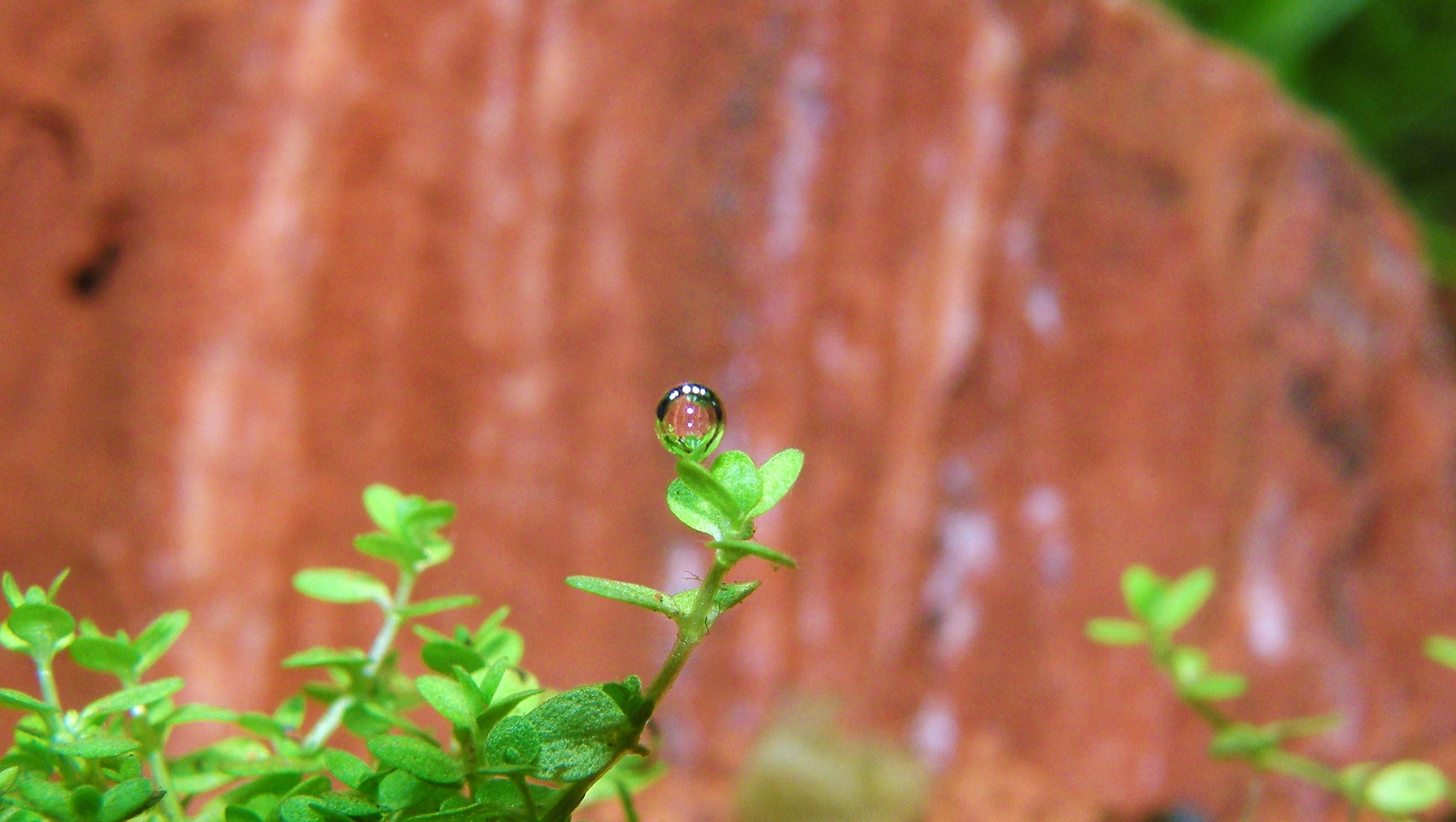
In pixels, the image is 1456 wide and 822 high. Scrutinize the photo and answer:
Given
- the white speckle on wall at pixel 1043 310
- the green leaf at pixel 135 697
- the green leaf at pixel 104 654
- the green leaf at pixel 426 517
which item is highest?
the white speckle on wall at pixel 1043 310

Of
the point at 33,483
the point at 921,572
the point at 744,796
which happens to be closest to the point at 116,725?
the point at 33,483

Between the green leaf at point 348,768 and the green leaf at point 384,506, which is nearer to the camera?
the green leaf at point 348,768

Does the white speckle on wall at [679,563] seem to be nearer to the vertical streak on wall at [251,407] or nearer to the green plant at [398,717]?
the vertical streak on wall at [251,407]

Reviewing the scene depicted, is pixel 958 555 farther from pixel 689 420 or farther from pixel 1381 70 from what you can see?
pixel 1381 70

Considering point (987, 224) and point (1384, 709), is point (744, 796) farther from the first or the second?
point (1384, 709)

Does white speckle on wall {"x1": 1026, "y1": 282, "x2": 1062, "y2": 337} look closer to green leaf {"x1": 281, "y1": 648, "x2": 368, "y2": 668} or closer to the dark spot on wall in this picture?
the dark spot on wall

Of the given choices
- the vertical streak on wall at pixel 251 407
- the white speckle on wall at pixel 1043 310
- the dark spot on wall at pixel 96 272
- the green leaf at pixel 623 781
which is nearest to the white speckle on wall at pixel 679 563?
the vertical streak on wall at pixel 251 407
